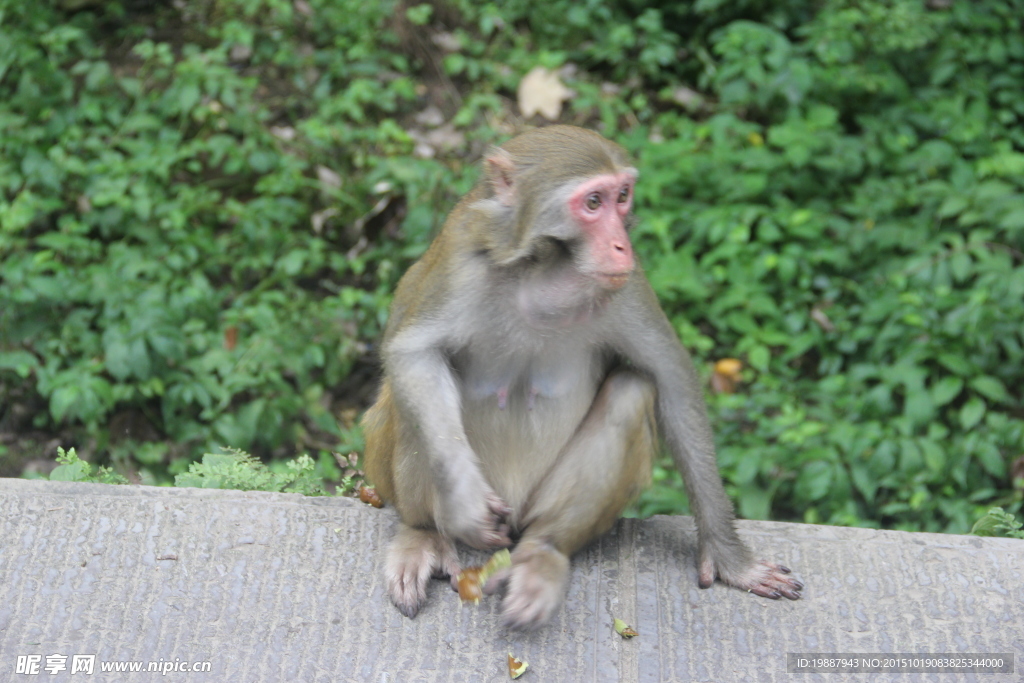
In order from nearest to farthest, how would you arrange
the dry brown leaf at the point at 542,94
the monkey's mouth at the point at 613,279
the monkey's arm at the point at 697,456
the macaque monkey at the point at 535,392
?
the monkey's mouth at the point at 613,279, the macaque monkey at the point at 535,392, the monkey's arm at the point at 697,456, the dry brown leaf at the point at 542,94

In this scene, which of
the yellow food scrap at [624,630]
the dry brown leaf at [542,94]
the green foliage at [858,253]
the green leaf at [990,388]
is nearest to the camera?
Result: the yellow food scrap at [624,630]

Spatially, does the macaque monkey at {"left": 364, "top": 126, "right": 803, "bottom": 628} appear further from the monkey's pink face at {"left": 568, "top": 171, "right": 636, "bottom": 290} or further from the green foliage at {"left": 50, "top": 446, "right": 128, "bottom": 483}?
the green foliage at {"left": 50, "top": 446, "right": 128, "bottom": 483}

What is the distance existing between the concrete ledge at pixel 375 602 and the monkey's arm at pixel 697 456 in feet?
0.21

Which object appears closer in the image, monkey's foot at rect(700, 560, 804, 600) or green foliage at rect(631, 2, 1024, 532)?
monkey's foot at rect(700, 560, 804, 600)

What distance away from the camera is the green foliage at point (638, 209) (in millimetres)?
4664

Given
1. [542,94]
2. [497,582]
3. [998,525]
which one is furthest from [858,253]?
[497,582]

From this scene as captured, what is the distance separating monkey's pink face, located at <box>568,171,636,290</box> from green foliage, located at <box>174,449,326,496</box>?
146 cm

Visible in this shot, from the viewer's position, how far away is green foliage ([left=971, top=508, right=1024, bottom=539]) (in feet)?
11.3

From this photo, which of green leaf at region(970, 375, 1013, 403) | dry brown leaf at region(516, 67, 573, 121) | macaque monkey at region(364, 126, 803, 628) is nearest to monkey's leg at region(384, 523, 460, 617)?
macaque monkey at region(364, 126, 803, 628)

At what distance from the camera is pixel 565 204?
2.83 metres

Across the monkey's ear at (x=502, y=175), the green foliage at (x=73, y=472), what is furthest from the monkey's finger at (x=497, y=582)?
the green foliage at (x=73, y=472)

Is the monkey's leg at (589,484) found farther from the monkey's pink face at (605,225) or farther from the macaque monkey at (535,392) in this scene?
the monkey's pink face at (605,225)

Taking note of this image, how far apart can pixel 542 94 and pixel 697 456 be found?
12.8 ft

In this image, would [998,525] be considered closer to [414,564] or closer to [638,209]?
[414,564]
